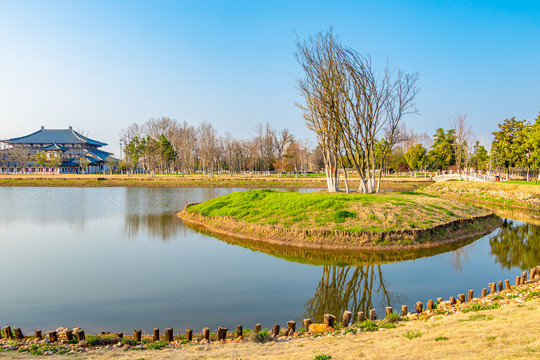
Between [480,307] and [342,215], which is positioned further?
[342,215]

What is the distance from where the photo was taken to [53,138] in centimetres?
9156

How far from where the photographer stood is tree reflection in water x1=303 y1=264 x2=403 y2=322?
9.25 m

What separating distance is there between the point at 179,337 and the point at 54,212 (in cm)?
2370

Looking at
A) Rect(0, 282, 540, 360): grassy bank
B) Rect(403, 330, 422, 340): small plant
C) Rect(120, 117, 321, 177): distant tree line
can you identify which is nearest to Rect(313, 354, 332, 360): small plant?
Rect(0, 282, 540, 360): grassy bank

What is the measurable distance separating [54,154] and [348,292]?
298 feet

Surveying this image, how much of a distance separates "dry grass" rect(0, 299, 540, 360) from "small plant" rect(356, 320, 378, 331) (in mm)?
347

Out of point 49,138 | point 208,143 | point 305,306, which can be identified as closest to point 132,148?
point 208,143

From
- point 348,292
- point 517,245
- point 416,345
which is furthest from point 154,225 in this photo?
point 517,245

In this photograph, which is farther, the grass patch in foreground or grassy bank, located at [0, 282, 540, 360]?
the grass patch in foreground

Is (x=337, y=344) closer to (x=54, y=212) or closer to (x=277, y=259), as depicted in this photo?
(x=277, y=259)

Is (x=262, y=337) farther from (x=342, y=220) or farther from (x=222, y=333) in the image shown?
(x=342, y=220)

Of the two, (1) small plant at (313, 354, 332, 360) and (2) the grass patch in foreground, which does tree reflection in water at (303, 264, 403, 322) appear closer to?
(1) small plant at (313, 354, 332, 360)

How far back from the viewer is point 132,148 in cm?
7419

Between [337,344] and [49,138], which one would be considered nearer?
[337,344]
